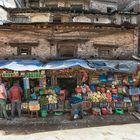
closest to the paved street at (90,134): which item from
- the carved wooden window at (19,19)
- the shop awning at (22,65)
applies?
the shop awning at (22,65)

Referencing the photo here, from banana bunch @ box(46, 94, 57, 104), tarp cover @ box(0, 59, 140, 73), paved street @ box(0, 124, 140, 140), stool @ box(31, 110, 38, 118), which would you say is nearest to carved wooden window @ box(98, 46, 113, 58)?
tarp cover @ box(0, 59, 140, 73)

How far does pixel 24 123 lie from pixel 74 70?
163 inches

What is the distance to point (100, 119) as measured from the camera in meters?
14.8

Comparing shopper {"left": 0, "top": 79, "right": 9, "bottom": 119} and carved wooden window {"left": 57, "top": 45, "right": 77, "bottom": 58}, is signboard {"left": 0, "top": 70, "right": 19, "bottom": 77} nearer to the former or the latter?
shopper {"left": 0, "top": 79, "right": 9, "bottom": 119}

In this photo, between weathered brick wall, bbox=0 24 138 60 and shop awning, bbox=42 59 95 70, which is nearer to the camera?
shop awning, bbox=42 59 95 70

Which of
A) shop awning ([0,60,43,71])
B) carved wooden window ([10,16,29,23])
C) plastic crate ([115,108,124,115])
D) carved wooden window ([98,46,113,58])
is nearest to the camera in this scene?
shop awning ([0,60,43,71])

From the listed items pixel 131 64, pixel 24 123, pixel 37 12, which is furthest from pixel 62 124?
pixel 37 12

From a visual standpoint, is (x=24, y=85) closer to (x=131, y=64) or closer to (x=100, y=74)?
(x=100, y=74)

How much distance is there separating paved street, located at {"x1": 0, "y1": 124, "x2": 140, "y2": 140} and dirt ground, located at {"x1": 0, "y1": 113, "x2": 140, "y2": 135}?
54 cm

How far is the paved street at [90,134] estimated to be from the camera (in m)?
11.6

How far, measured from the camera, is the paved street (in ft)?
38.1

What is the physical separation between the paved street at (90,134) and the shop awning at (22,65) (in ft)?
12.7

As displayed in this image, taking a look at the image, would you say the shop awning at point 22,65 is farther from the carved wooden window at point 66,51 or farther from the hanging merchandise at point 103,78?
the hanging merchandise at point 103,78

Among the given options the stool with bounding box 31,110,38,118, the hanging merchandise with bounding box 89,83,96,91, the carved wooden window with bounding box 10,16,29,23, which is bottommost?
the stool with bounding box 31,110,38,118
